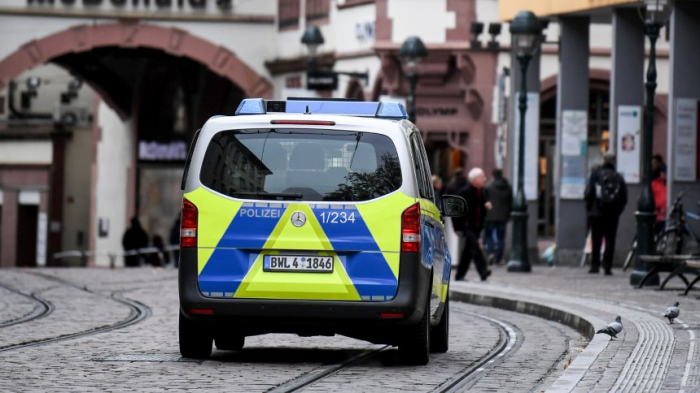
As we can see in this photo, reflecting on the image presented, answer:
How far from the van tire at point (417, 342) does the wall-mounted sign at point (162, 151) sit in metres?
38.9

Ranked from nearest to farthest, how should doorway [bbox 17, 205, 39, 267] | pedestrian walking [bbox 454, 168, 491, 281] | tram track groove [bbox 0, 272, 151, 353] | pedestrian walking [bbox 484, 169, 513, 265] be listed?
1. tram track groove [bbox 0, 272, 151, 353]
2. pedestrian walking [bbox 454, 168, 491, 281]
3. pedestrian walking [bbox 484, 169, 513, 265]
4. doorway [bbox 17, 205, 39, 267]

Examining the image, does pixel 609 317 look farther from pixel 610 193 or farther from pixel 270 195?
pixel 610 193

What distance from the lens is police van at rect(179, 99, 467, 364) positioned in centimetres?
1245

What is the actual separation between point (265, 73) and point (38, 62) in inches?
213

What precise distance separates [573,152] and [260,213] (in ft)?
63.4

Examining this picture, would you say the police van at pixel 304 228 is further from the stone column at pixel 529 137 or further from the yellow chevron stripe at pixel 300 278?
the stone column at pixel 529 137

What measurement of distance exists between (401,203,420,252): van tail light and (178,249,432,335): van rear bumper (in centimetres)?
6

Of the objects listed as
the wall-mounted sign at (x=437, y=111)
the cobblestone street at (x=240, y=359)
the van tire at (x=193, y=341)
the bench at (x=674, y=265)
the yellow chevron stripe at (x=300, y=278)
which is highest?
the wall-mounted sign at (x=437, y=111)

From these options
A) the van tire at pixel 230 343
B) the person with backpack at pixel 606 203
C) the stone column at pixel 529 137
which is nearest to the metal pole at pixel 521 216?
the person with backpack at pixel 606 203

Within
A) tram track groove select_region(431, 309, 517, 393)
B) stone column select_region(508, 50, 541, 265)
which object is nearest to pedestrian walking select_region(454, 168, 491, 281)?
tram track groove select_region(431, 309, 517, 393)

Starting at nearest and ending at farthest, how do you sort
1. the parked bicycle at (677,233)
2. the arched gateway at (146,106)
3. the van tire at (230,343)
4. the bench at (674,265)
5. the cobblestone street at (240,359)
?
the cobblestone street at (240,359) → the van tire at (230,343) → the bench at (674,265) → the parked bicycle at (677,233) → the arched gateway at (146,106)

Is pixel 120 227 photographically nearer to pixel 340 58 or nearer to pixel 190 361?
pixel 340 58

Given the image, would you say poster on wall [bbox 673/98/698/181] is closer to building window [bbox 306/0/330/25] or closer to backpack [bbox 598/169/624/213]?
backpack [bbox 598/169/624/213]

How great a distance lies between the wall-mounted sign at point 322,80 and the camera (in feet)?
120
